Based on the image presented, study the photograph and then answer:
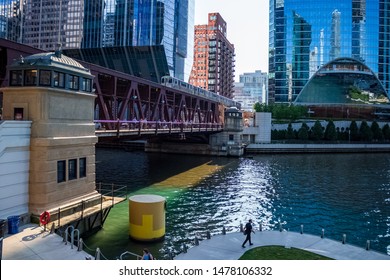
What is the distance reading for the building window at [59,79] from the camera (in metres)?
21.9

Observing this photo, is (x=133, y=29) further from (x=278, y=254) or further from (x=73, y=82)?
(x=278, y=254)

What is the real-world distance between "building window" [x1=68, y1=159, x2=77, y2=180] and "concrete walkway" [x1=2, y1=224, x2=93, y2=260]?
15.1 ft

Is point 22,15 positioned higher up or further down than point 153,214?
higher up

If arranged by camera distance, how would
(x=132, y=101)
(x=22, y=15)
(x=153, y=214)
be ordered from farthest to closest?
1. (x=22, y=15)
2. (x=132, y=101)
3. (x=153, y=214)

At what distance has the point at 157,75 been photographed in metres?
123

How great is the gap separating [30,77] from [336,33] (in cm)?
16660

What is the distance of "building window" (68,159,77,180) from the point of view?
2342cm

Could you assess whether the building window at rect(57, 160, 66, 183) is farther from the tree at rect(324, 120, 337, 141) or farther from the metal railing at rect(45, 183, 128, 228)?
the tree at rect(324, 120, 337, 141)

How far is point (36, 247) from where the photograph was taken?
56.6 ft

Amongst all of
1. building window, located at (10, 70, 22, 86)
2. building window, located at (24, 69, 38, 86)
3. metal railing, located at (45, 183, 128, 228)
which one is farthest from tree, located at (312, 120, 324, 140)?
building window, located at (10, 70, 22, 86)

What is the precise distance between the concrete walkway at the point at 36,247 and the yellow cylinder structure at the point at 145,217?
5.82 meters
